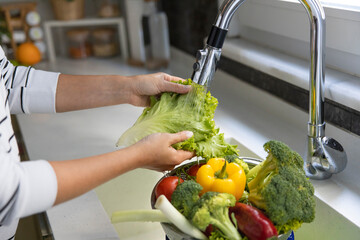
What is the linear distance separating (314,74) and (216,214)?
1.37ft

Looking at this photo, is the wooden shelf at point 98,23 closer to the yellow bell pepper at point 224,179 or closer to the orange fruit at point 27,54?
the orange fruit at point 27,54

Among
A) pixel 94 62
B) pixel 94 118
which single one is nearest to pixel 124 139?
pixel 94 118

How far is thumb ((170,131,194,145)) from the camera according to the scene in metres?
0.96

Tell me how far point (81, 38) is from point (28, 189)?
1.86 m

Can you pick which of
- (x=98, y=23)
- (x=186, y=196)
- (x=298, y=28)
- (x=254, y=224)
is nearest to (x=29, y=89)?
(x=186, y=196)

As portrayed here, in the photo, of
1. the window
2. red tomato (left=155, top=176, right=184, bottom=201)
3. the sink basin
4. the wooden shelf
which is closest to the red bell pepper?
red tomato (left=155, top=176, right=184, bottom=201)

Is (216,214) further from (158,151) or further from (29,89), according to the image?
(29,89)

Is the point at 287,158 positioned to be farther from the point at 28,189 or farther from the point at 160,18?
the point at 160,18

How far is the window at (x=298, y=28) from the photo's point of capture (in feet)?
4.15

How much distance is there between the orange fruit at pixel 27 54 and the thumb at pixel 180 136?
1545mm

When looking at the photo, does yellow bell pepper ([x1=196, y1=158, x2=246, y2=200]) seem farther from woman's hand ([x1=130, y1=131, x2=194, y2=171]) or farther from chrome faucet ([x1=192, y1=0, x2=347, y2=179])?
chrome faucet ([x1=192, y1=0, x2=347, y2=179])

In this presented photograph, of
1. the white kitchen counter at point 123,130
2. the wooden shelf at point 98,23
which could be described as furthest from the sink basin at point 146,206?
the wooden shelf at point 98,23

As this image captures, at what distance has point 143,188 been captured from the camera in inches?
51.7

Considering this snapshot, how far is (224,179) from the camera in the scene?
3.04 ft
